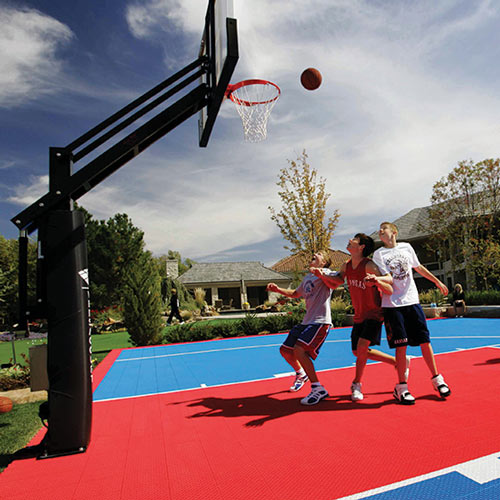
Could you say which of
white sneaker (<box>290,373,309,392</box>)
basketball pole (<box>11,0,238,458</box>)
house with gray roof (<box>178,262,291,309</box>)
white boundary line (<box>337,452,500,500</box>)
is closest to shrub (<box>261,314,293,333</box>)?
white sneaker (<box>290,373,309,392</box>)

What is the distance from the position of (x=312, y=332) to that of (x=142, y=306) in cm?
933

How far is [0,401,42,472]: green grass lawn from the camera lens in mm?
4312

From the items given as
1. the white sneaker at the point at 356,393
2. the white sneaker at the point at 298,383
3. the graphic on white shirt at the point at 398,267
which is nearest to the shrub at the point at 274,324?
the white sneaker at the point at 298,383

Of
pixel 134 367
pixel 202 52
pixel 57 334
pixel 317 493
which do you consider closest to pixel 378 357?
pixel 317 493

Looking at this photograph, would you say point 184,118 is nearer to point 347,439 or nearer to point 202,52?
point 202,52

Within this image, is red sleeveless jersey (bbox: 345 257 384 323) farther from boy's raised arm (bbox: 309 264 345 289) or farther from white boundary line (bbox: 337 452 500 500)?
white boundary line (bbox: 337 452 500 500)

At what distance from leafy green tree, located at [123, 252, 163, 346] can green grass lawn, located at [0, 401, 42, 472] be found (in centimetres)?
692

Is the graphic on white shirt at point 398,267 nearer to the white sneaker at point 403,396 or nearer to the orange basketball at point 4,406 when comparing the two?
the white sneaker at point 403,396

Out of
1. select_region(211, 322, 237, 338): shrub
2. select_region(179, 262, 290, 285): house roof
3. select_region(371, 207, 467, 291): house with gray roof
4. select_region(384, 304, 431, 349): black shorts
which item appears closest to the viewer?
select_region(384, 304, 431, 349): black shorts

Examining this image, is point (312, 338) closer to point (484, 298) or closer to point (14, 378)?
point (14, 378)

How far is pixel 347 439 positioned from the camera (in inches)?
149

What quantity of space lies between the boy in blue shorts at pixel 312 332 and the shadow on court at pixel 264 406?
7.0 inches

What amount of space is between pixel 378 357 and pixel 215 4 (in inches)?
206

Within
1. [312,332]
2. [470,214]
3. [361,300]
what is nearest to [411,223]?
[470,214]
